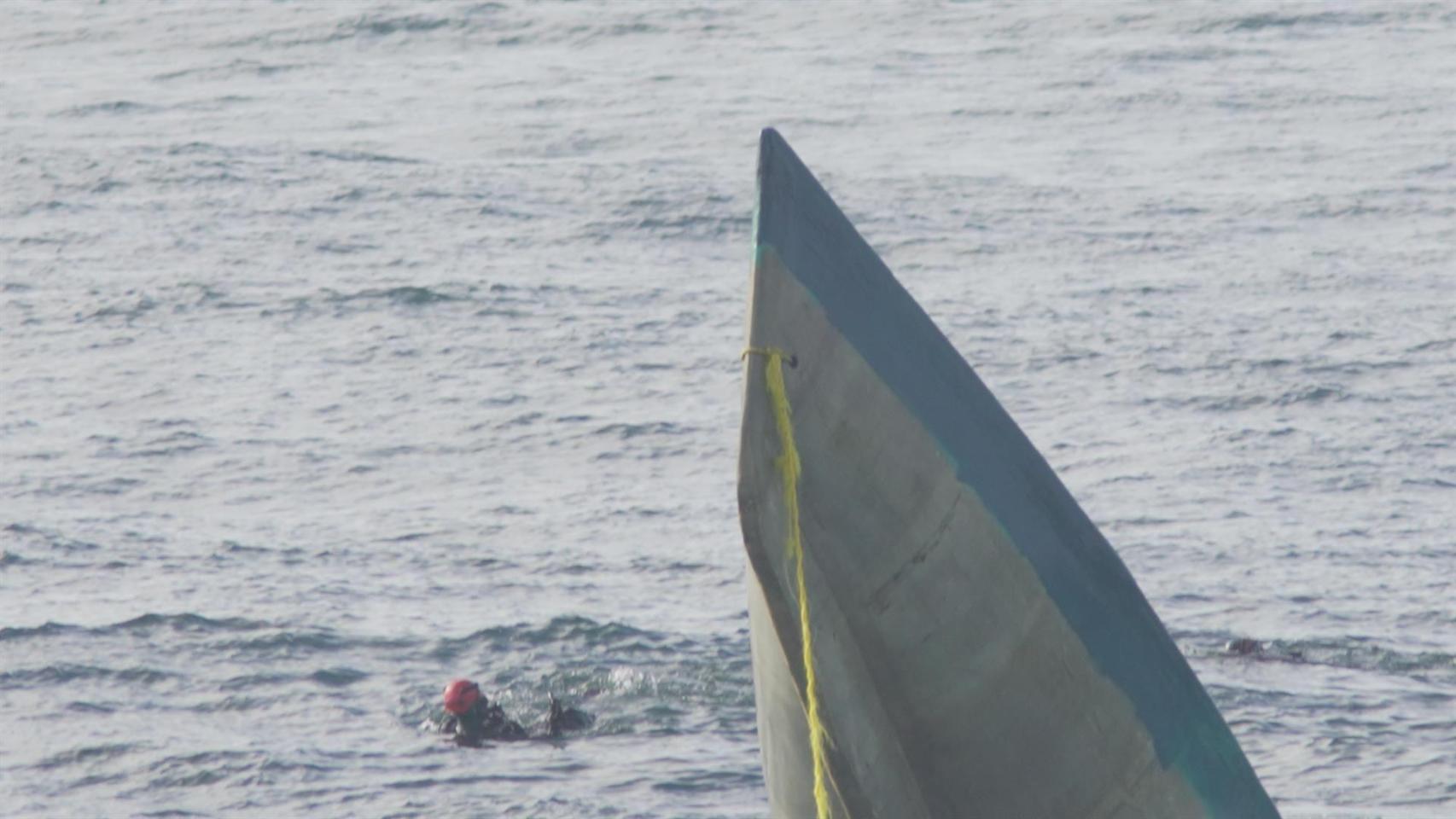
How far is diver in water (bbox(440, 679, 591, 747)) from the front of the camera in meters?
19.3

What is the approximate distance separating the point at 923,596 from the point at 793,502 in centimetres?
73

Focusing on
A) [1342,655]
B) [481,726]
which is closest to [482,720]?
[481,726]

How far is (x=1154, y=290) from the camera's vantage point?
35.7 m

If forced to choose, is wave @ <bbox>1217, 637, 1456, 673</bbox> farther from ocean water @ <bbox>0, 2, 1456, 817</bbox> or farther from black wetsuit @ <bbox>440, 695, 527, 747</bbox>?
black wetsuit @ <bbox>440, 695, 527, 747</bbox>

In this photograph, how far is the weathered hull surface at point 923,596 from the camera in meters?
7.28

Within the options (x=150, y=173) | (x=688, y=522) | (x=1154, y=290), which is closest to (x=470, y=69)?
(x=150, y=173)

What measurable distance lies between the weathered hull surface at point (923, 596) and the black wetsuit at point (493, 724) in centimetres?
1153

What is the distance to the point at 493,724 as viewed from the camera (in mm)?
19656

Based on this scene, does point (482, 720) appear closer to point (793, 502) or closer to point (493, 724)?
point (493, 724)

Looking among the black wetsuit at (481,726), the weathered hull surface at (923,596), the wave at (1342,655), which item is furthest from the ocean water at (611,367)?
the weathered hull surface at (923,596)

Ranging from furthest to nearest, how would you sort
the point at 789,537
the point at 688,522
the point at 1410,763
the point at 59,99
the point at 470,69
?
the point at 470,69
the point at 59,99
the point at 688,522
the point at 1410,763
the point at 789,537

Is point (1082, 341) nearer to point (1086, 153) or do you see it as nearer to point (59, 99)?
point (1086, 153)

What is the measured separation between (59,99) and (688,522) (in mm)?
31754

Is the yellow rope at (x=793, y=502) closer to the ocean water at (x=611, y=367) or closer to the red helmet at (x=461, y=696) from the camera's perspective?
the ocean water at (x=611, y=367)
